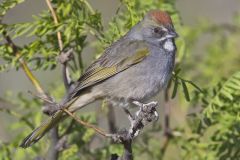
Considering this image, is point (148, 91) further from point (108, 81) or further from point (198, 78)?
point (198, 78)

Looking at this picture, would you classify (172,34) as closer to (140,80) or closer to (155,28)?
(155,28)

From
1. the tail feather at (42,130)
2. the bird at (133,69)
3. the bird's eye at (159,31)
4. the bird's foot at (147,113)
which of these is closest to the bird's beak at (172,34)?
the bird at (133,69)

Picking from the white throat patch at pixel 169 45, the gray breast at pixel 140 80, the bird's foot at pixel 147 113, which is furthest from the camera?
the white throat patch at pixel 169 45

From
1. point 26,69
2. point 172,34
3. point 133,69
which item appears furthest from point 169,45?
point 26,69

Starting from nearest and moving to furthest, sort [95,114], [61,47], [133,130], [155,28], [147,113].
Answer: [133,130]
[147,113]
[61,47]
[155,28]
[95,114]

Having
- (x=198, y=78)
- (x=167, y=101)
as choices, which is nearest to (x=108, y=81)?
(x=167, y=101)

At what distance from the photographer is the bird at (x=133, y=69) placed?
523 cm

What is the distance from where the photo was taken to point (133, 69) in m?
5.41

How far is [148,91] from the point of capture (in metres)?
5.32

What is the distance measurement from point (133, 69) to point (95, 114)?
56 centimetres

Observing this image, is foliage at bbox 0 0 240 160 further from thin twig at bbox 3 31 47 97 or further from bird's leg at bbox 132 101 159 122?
bird's leg at bbox 132 101 159 122

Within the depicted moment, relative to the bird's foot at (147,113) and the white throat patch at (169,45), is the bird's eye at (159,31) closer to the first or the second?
the white throat patch at (169,45)

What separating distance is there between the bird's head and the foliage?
0.10 metres

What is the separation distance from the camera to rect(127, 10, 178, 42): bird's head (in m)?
5.23
